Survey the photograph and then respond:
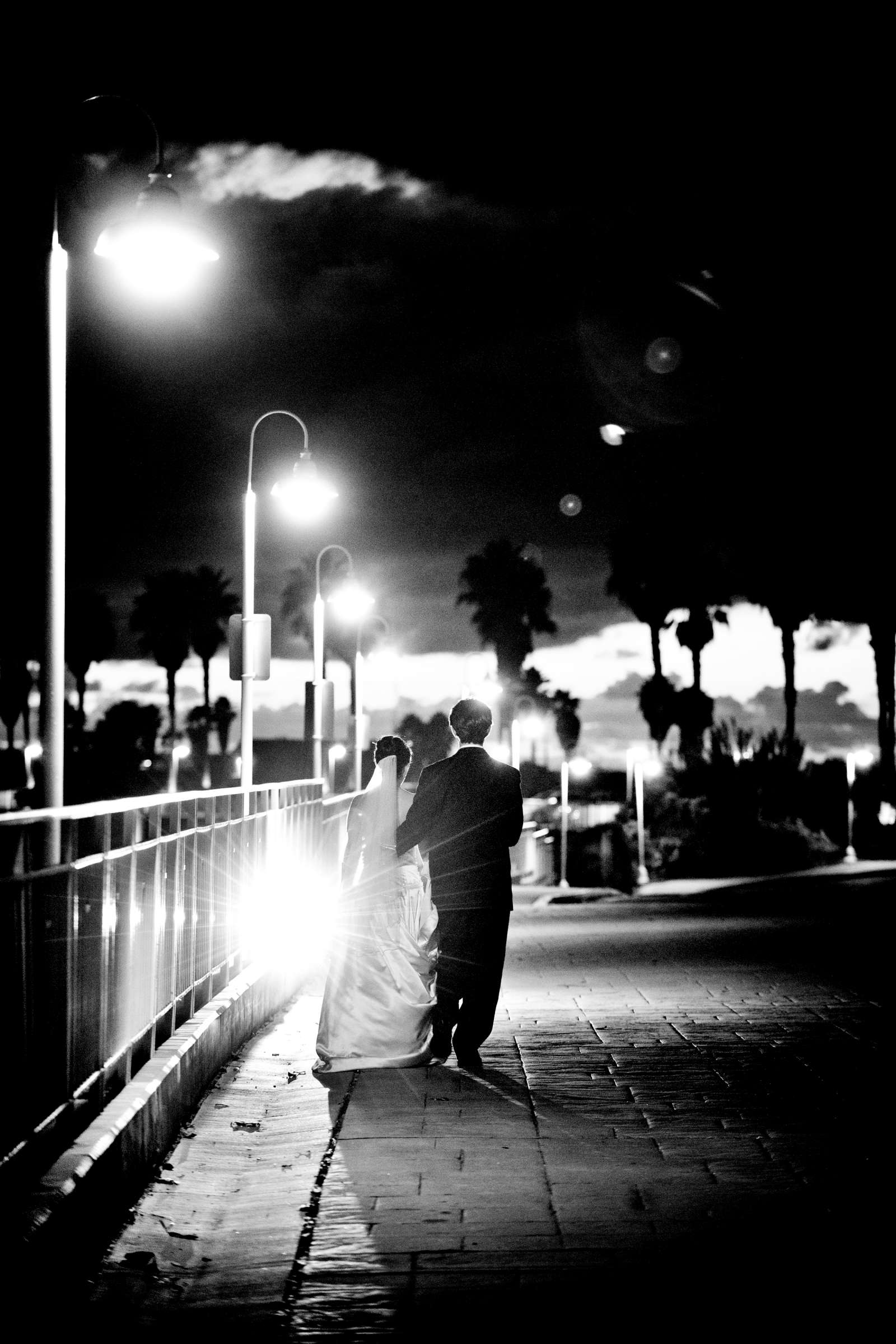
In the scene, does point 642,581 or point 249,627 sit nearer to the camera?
point 249,627

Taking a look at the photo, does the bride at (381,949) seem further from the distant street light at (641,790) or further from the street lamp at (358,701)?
the distant street light at (641,790)

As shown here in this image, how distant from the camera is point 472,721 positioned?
390 inches

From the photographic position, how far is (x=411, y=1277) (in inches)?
215

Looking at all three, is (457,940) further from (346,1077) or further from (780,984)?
(780,984)

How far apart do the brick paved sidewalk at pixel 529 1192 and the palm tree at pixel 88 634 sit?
266 feet

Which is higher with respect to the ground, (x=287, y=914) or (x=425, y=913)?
(x=425, y=913)

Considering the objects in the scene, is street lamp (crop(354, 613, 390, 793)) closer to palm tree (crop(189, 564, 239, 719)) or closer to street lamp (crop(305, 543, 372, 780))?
street lamp (crop(305, 543, 372, 780))

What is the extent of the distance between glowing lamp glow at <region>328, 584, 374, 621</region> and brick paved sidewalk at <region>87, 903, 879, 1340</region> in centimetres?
1744

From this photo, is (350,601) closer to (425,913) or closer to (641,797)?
(425,913)

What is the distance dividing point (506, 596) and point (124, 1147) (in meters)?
78.0

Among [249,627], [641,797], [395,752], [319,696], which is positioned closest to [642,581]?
[641,797]

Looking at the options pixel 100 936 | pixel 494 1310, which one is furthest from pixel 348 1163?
pixel 494 1310

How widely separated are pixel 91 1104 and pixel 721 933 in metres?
15.6

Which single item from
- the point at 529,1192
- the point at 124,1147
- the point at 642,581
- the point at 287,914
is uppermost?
the point at 642,581
